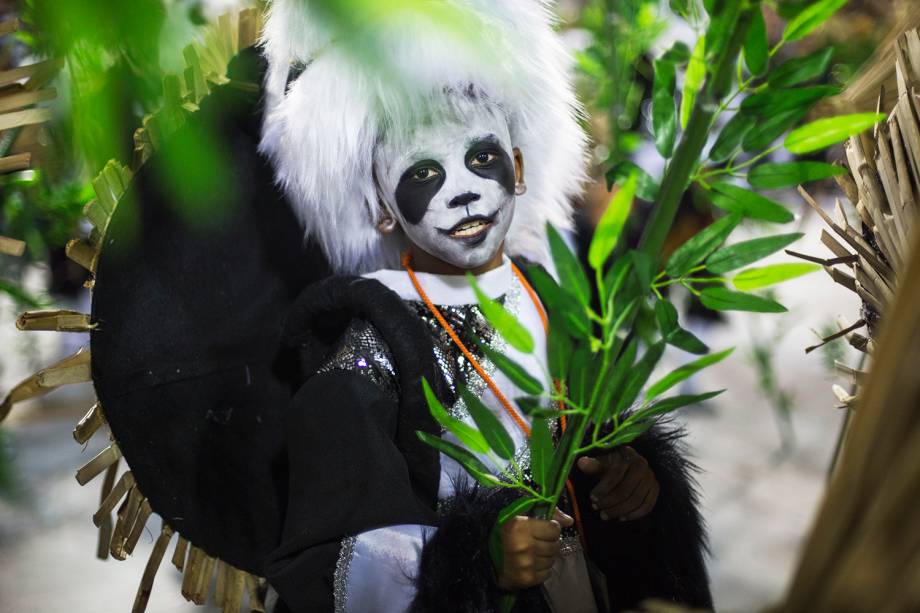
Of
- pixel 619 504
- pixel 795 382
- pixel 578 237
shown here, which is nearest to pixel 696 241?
pixel 619 504

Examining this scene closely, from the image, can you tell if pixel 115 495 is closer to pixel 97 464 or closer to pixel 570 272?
pixel 97 464

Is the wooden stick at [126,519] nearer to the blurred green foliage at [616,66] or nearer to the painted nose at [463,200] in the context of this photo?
the painted nose at [463,200]

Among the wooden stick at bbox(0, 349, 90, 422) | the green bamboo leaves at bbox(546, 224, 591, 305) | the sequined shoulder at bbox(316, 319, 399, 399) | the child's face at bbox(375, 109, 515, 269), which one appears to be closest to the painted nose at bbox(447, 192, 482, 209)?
the child's face at bbox(375, 109, 515, 269)

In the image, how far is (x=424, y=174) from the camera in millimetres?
651

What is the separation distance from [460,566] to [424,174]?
0.28 meters

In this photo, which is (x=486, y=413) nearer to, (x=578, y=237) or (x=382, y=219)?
(x=382, y=219)

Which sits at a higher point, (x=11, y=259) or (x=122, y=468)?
(x=11, y=259)

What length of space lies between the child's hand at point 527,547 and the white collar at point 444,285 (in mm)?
196

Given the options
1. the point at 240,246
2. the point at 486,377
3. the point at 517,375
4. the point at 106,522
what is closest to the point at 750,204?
the point at 517,375

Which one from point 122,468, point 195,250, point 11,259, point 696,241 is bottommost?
point 122,468

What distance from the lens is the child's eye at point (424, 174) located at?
65cm

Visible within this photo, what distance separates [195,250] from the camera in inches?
28.5

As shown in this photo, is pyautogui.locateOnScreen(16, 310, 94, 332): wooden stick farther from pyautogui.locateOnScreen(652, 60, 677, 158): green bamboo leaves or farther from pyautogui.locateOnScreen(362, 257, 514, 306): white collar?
pyautogui.locateOnScreen(652, 60, 677, 158): green bamboo leaves

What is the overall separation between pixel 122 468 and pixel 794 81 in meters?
0.99
